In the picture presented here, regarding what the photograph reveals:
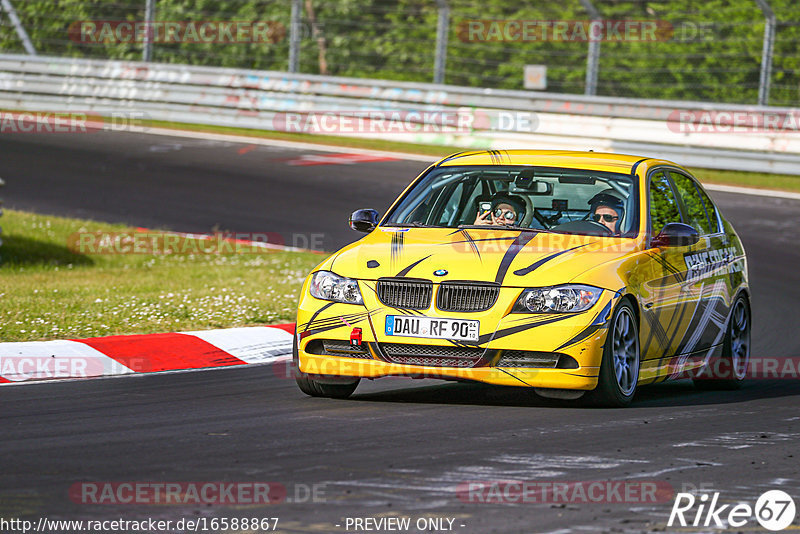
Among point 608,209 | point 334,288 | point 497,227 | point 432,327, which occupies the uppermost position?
point 608,209

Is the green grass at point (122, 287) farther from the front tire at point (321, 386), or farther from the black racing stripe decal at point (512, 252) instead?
the black racing stripe decal at point (512, 252)

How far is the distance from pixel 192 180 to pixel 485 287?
13762mm

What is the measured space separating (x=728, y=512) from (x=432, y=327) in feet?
8.50

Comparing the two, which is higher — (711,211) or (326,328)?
(711,211)

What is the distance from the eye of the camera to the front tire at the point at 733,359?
966cm

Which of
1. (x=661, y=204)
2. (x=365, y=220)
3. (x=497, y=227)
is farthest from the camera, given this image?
(x=661, y=204)

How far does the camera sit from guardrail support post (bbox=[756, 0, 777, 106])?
22.3m

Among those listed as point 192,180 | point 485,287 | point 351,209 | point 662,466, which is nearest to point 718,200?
point 351,209

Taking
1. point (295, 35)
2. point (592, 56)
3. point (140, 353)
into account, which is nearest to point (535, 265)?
point (140, 353)

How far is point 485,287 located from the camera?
25.2ft

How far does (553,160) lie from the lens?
9.21m

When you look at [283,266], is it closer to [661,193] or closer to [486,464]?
[661,193]

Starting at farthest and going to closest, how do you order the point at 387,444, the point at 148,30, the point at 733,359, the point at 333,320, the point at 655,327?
the point at 148,30, the point at 733,359, the point at 655,327, the point at 333,320, the point at 387,444

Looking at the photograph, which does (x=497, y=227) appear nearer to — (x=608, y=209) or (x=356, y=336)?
(x=608, y=209)
